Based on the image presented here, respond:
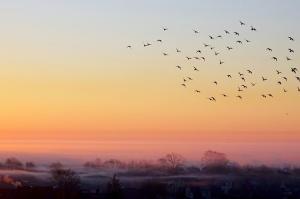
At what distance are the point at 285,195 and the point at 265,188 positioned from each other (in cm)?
517

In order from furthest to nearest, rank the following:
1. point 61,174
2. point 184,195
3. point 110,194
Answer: point 184,195
point 61,174
point 110,194

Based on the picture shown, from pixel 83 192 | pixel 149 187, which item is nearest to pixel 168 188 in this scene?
pixel 149 187

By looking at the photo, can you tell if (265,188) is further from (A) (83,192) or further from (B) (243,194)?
(A) (83,192)

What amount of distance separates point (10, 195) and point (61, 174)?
12.7 m

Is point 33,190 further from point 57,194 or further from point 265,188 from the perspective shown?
point 265,188

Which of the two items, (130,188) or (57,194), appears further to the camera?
(130,188)

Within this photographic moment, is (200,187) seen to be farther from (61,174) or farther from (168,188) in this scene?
(61,174)

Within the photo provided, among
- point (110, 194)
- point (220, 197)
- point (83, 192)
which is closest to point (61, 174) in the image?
point (83, 192)

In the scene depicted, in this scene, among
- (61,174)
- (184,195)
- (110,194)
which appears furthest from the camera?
(184,195)

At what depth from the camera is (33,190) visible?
148 m

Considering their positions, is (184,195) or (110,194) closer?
(110,194)

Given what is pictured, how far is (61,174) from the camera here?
156875 mm

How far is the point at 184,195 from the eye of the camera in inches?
6634

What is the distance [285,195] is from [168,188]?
60.2 ft
